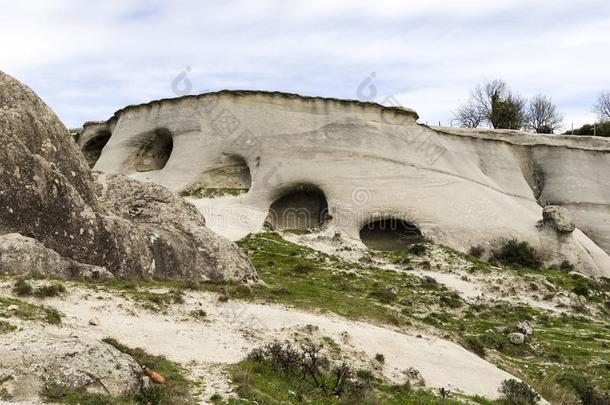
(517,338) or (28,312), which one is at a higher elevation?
(28,312)

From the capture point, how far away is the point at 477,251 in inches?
1195

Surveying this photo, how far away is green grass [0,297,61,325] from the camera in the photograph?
11157 mm

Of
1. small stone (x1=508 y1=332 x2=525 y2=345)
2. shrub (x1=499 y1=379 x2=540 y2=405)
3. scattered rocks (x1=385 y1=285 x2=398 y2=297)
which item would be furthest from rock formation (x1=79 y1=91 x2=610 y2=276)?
shrub (x1=499 y1=379 x2=540 y2=405)

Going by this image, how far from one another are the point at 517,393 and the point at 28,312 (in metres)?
8.50

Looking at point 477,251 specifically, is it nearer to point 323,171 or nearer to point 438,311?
point 323,171

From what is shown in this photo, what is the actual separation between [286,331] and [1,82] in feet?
28.2

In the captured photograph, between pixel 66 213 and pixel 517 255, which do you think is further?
pixel 517 255

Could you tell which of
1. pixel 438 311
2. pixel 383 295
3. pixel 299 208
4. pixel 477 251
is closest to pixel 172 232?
pixel 383 295

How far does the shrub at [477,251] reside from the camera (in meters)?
30.2

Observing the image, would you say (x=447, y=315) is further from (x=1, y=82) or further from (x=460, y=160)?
(x=460, y=160)

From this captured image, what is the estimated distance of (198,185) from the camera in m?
32.4

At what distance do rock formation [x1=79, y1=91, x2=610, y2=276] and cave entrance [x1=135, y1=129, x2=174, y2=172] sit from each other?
0.17 ft

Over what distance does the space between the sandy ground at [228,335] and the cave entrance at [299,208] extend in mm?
15303

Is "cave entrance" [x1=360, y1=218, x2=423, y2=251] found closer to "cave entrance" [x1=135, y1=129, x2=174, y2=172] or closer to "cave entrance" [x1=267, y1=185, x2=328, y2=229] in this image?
"cave entrance" [x1=267, y1=185, x2=328, y2=229]
